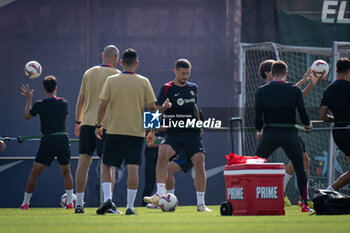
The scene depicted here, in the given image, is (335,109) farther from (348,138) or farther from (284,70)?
(284,70)

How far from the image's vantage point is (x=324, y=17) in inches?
551

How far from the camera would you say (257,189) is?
7863 mm

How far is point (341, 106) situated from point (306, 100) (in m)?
4.52

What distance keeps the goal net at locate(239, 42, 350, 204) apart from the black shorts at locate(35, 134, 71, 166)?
13.5ft

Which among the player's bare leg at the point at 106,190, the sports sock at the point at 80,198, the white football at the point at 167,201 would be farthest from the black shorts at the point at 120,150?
the white football at the point at 167,201

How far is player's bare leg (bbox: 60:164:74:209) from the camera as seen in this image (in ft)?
35.1

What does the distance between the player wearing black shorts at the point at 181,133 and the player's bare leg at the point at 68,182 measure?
163 centimetres

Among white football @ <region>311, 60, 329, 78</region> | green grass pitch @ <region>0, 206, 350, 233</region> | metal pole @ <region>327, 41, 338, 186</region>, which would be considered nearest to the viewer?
green grass pitch @ <region>0, 206, 350, 233</region>

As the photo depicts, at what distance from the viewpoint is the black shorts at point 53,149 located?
34.6 feet

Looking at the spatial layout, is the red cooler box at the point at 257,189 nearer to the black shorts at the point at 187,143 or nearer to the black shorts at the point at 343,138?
the black shorts at the point at 187,143

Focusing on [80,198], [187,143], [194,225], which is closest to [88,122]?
[80,198]

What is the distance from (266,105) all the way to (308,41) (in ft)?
17.6

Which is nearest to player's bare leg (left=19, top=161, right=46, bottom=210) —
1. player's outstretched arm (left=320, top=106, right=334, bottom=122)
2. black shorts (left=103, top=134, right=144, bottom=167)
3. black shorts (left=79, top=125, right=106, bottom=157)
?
black shorts (left=79, top=125, right=106, bottom=157)

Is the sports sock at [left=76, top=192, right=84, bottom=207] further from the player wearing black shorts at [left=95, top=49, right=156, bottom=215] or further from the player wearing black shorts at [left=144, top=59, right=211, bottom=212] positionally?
the player wearing black shorts at [left=144, top=59, right=211, bottom=212]
